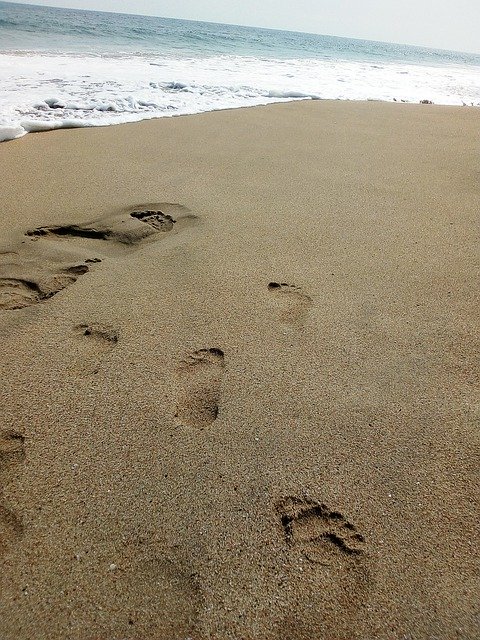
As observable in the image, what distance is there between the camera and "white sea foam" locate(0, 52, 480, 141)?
13.8 feet

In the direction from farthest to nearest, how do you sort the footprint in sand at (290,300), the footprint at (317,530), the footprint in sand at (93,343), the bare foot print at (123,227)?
the bare foot print at (123,227)
the footprint in sand at (290,300)
the footprint in sand at (93,343)
the footprint at (317,530)

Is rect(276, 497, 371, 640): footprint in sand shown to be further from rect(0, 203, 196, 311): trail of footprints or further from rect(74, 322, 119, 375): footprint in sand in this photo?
rect(0, 203, 196, 311): trail of footprints

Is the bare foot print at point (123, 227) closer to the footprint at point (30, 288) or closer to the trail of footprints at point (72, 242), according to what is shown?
the trail of footprints at point (72, 242)

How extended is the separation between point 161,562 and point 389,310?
117 cm

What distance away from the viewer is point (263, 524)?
102 cm

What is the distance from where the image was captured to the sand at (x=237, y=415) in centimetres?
92

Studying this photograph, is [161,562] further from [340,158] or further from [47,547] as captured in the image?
[340,158]

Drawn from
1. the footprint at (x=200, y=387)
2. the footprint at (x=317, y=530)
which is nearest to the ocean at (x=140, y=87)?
the footprint at (x=200, y=387)

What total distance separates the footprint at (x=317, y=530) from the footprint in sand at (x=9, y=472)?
24.1 inches

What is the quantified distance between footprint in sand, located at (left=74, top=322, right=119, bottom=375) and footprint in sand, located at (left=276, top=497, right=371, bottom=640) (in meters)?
0.74

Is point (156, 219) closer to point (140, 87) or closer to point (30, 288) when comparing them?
point (30, 288)

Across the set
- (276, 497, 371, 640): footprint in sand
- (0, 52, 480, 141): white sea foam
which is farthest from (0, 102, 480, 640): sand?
(0, 52, 480, 141): white sea foam

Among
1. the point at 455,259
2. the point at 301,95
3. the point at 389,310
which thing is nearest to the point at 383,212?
the point at 455,259

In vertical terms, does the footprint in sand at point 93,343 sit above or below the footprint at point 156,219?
below
